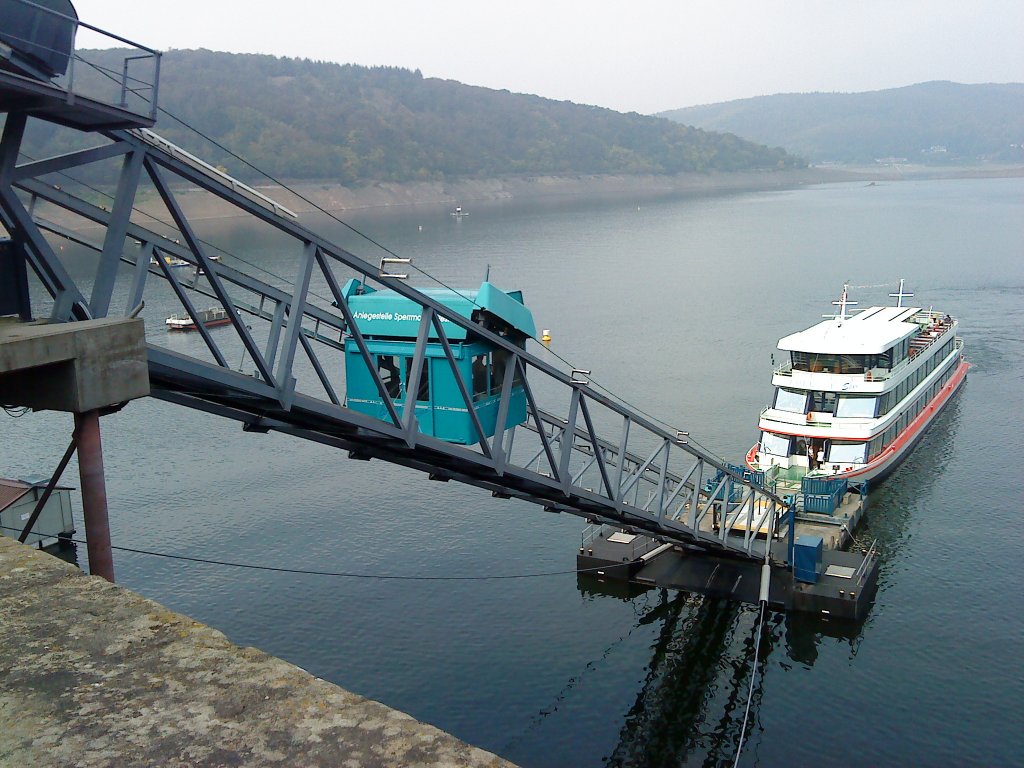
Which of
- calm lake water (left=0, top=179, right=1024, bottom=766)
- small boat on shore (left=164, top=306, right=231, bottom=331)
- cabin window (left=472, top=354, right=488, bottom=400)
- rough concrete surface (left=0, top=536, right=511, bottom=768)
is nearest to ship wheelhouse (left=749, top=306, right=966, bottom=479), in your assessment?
calm lake water (left=0, top=179, right=1024, bottom=766)

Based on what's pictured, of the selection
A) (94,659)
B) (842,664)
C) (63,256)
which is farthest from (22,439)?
(63,256)

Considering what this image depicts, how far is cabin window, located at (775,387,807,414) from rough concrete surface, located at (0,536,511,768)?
140ft

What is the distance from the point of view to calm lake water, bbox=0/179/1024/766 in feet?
85.1

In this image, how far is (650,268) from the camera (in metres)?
123

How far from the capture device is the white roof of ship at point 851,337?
151 feet

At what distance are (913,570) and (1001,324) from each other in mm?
56673

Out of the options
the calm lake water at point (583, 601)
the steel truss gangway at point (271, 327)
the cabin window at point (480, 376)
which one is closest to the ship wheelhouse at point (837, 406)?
the calm lake water at point (583, 601)

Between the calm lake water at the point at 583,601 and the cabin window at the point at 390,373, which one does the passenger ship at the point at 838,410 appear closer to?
the calm lake water at the point at 583,601

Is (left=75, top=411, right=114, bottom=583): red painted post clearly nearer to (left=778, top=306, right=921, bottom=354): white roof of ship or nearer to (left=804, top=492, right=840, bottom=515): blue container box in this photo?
(left=804, top=492, right=840, bottom=515): blue container box

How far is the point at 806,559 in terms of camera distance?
32.0 metres

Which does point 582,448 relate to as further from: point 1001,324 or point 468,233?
point 468,233

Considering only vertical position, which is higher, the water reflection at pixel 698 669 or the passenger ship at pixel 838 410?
the passenger ship at pixel 838 410

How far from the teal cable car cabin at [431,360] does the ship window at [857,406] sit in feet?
95.7

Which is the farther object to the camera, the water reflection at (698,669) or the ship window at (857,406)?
the ship window at (857,406)
